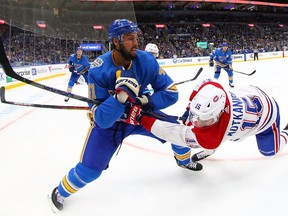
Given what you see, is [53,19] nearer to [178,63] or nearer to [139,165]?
[178,63]

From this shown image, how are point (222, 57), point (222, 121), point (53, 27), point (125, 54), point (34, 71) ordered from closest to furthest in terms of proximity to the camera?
point (222, 121) → point (125, 54) → point (222, 57) → point (34, 71) → point (53, 27)

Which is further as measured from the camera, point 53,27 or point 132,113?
point 53,27

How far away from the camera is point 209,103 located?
1238 mm

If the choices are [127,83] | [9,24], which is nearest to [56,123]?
[127,83]

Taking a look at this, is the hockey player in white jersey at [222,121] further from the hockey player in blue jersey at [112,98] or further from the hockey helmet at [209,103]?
the hockey player in blue jersey at [112,98]

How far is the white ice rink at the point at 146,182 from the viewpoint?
1.62 meters

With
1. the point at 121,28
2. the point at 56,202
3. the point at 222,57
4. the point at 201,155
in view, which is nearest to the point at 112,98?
the point at 121,28

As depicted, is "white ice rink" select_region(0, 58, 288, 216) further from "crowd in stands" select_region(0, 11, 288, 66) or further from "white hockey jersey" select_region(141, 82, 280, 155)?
"crowd in stands" select_region(0, 11, 288, 66)

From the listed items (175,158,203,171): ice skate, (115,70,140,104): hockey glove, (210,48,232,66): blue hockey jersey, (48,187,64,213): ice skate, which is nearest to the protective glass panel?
(210,48,232,66): blue hockey jersey

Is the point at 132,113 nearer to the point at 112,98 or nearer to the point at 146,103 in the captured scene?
the point at 146,103

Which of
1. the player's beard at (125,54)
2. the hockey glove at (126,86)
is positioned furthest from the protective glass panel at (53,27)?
the hockey glove at (126,86)

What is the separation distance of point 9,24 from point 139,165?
5.91m

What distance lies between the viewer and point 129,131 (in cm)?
171

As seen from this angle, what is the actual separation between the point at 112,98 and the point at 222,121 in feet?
1.74
